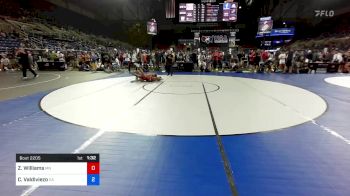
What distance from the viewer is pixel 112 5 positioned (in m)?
46.3

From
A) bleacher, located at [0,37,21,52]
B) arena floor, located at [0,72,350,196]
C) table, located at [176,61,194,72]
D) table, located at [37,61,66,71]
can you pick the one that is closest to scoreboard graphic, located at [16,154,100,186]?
arena floor, located at [0,72,350,196]

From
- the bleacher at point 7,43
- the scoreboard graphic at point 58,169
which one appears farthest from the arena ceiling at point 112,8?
the scoreboard graphic at point 58,169

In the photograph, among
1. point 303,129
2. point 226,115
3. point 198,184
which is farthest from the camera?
point 226,115

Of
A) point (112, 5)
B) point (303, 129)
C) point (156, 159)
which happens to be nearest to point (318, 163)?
point (303, 129)

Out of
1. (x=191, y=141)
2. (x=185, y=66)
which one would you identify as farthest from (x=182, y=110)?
(x=185, y=66)

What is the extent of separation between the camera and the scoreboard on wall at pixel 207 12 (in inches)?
744

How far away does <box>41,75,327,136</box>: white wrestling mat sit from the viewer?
463cm

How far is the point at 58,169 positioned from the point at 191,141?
219 cm

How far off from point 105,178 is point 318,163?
266 cm

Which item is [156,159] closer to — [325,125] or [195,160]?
[195,160]

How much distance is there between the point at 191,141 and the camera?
12.9 ft

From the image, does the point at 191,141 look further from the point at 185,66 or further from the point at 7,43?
the point at 7,43

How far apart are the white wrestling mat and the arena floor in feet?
0.07

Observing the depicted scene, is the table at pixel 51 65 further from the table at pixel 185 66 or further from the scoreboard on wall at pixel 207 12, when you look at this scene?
the scoreboard on wall at pixel 207 12
